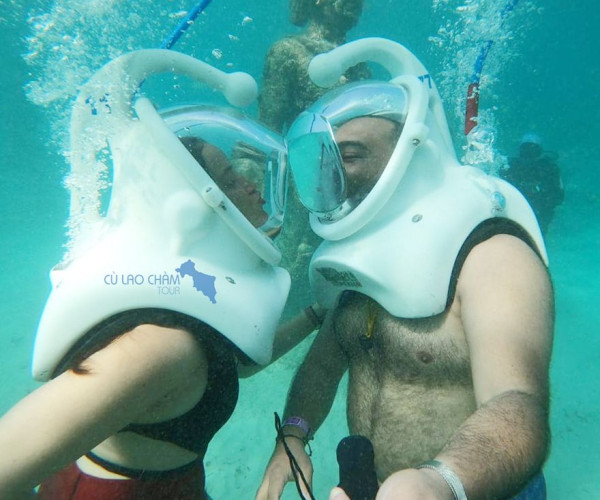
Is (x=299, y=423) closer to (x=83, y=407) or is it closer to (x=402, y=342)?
(x=402, y=342)

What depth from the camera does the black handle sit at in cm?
116

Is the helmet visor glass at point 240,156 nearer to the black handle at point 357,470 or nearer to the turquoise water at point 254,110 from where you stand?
the black handle at point 357,470

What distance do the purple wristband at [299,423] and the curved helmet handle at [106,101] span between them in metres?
1.70

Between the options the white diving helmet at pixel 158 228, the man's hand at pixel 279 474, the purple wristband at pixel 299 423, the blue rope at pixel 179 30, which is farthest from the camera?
the blue rope at pixel 179 30

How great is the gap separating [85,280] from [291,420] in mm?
1531

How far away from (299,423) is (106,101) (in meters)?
2.15

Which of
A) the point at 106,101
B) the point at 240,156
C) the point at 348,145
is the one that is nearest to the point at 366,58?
the point at 348,145

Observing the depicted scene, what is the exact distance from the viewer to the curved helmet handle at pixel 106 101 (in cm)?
189

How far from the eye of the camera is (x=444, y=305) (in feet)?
6.03

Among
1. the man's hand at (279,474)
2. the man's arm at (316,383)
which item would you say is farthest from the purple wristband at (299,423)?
the man's hand at (279,474)

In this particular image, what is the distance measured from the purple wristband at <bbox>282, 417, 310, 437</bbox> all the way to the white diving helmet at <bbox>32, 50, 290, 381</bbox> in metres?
0.74

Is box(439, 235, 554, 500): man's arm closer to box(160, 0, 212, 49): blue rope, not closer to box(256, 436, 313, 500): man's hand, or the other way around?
box(256, 436, 313, 500): man's hand

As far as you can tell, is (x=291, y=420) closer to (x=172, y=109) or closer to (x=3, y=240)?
(x=172, y=109)

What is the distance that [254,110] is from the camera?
14172 millimetres
